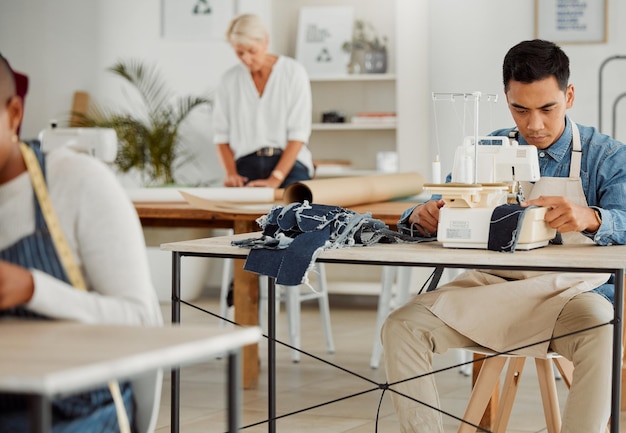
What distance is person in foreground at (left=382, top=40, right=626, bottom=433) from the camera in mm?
2674

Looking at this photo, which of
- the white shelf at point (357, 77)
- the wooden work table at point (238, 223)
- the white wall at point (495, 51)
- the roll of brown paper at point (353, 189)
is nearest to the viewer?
the roll of brown paper at point (353, 189)

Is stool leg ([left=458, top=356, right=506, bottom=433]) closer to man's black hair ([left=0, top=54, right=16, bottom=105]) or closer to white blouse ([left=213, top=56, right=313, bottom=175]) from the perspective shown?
man's black hair ([left=0, top=54, right=16, bottom=105])

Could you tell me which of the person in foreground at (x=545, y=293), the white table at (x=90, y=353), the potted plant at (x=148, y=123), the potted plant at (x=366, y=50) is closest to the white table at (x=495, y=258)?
the person in foreground at (x=545, y=293)

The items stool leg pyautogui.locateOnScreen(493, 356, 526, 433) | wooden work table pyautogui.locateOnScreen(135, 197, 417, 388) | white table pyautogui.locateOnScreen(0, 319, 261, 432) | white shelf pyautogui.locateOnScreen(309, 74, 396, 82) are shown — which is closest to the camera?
white table pyautogui.locateOnScreen(0, 319, 261, 432)

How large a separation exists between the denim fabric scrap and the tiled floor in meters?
0.93

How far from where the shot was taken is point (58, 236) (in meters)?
1.79

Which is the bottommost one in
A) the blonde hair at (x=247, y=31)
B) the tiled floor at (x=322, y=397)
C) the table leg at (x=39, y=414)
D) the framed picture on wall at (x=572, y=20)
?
the tiled floor at (x=322, y=397)

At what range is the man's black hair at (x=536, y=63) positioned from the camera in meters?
2.97

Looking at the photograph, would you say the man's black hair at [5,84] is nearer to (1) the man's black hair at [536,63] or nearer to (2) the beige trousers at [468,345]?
(2) the beige trousers at [468,345]

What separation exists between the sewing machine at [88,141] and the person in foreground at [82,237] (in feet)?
6.32

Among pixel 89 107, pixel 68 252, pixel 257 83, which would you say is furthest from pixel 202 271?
pixel 68 252

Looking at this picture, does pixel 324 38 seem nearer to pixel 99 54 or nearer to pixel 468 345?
pixel 99 54

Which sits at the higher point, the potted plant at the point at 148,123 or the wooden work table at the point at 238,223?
the potted plant at the point at 148,123

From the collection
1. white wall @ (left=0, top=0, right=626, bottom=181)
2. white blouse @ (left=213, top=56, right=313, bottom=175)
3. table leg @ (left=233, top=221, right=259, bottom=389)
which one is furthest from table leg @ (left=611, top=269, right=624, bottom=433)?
white wall @ (left=0, top=0, right=626, bottom=181)
